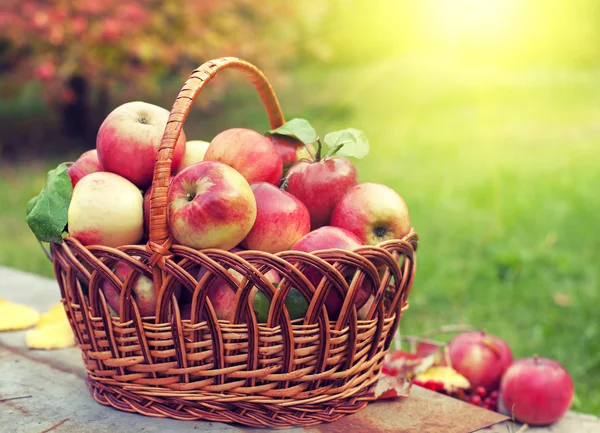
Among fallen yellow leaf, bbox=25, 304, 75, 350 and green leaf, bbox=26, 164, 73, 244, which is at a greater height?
green leaf, bbox=26, 164, 73, 244

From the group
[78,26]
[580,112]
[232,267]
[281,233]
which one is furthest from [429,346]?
[580,112]

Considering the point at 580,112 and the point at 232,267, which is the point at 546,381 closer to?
the point at 232,267

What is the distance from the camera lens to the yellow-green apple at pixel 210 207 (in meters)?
1.20

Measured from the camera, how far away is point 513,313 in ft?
9.04

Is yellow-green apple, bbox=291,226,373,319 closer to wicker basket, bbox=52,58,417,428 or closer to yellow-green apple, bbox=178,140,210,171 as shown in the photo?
wicker basket, bbox=52,58,417,428

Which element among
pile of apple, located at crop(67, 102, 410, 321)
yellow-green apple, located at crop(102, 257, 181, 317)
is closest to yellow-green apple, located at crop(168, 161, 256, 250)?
pile of apple, located at crop(67, 102, 410, 321)

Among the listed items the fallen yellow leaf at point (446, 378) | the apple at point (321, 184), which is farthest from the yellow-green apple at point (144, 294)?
the fallen yellow leaf at point (446, 378)

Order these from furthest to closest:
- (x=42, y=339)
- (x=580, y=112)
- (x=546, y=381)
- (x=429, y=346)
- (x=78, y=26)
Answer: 1. (x=580, y=112)
2. (x=78, y=26)
3. (x=429, y=346)
4. (x=42, y=339)
5. (x=546, y=381)

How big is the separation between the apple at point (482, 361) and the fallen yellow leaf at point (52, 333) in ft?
3.29

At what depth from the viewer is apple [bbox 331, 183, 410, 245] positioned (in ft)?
4.41

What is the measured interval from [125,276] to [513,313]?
6.24 feet

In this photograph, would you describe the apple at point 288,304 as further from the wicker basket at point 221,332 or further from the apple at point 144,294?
the apple at point 144,294

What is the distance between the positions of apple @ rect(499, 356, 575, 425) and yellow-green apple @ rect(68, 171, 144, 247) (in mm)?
930

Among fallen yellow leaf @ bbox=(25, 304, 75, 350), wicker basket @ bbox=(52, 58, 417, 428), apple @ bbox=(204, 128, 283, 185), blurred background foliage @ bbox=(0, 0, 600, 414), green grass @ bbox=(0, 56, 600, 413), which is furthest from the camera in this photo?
blurred background foliage @ bbox=(0, 0, 600, 414)
